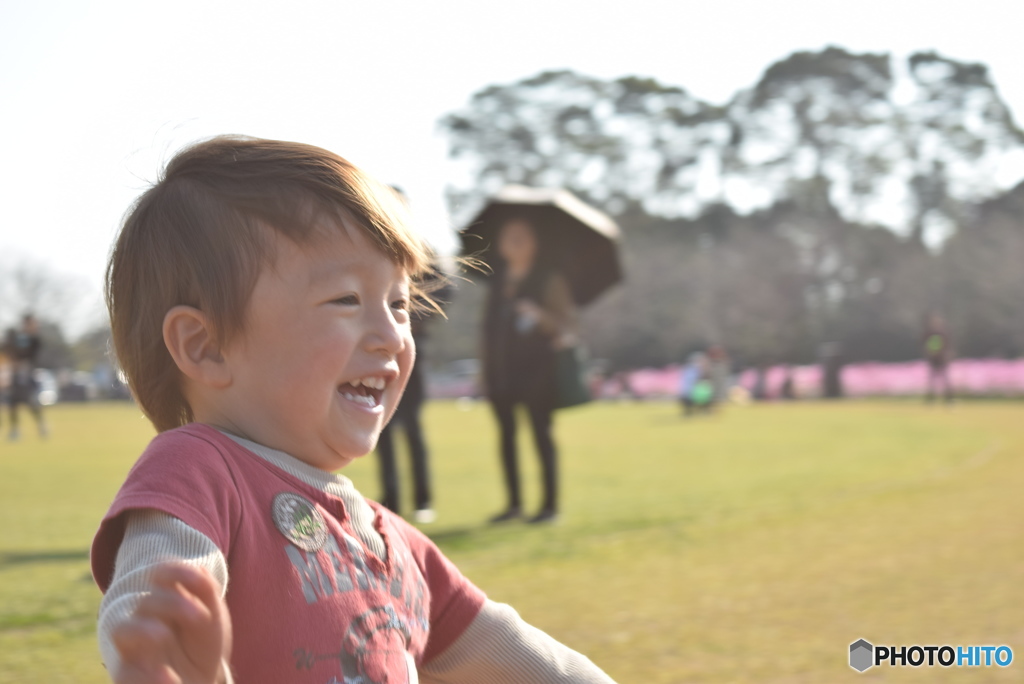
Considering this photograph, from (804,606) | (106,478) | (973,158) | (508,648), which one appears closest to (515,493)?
(804,606)

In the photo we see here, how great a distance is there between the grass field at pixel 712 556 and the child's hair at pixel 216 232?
1698 millimetres

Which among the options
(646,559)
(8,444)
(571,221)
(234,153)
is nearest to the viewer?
(234,153)

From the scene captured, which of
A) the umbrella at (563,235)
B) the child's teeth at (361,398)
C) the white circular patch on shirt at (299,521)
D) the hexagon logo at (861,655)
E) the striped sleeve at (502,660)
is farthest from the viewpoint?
the umbrella at (563,235)

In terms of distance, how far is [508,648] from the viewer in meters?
1.60

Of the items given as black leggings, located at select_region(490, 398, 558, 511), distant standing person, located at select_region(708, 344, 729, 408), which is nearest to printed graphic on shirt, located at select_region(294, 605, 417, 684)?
black leggings, located at select_region(490, 398, 558, 511)

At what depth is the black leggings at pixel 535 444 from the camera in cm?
614

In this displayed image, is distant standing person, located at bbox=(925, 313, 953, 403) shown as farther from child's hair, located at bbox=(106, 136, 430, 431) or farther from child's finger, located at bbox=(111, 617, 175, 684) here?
child's finger, located at bbox=(111, 617, 175, 684)

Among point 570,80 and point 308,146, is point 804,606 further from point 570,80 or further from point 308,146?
point 570,80

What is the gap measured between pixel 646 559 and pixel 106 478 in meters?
5.46

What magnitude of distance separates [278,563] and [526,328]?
5.07 metres

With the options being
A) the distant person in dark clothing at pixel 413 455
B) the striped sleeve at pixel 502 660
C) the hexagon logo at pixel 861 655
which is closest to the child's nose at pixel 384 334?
the striped sleeve at pixel 502 660

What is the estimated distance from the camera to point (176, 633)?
94 centimetres

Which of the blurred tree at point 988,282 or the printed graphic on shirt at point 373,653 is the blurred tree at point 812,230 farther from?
the printed graphic on shirt at point 373,653

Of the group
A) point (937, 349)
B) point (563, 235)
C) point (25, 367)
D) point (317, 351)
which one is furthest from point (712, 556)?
point (937, 349)
